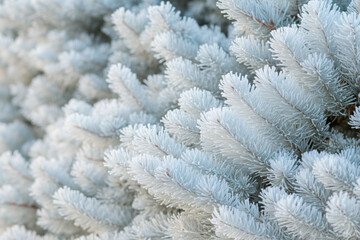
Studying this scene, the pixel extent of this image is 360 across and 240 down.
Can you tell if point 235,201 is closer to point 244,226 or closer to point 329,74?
point 244,226

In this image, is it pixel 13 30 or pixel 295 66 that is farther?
pixel 13 30

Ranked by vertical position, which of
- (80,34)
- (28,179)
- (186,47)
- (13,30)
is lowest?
(28,179)

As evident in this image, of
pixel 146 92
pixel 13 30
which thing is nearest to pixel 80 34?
pixel 13 30

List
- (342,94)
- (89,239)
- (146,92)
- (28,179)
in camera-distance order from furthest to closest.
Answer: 1. (28,179)
2. (146,92)
3. (89,239)
4. (342,94)

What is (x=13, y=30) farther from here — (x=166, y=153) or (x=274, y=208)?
(x=274, y=208)

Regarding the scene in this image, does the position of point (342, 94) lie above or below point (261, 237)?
above

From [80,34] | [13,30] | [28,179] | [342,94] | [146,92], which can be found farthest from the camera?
[13,30]
